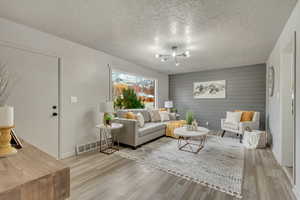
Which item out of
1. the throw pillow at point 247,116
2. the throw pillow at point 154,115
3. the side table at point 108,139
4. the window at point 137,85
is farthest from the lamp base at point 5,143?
the throw pillow at point 247,116

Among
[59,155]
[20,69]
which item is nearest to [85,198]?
[59,155]

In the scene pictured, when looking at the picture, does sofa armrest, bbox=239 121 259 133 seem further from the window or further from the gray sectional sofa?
the window

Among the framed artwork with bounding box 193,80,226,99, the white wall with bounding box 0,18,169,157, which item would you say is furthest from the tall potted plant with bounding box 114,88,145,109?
the framed artwork with bounding box 193,80,226,99

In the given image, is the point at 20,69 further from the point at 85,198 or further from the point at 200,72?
the point at 200,72

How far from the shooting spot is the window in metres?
4.36

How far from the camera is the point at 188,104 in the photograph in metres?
6.15

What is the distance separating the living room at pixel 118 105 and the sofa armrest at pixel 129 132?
0.08ft

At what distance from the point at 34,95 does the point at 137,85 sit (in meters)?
3.11

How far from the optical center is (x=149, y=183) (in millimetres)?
2053

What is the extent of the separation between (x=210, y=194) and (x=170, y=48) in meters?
2.82

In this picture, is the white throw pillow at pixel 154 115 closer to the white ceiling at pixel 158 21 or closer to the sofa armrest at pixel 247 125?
the white ceiling at pixel 158 21

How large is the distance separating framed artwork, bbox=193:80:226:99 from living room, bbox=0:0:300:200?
51.6 inches

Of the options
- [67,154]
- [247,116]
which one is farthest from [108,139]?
[247,116]

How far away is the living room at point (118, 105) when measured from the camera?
1.78 metres
